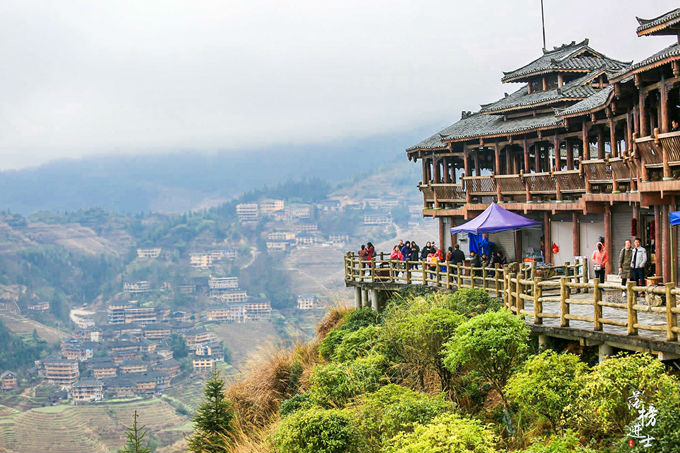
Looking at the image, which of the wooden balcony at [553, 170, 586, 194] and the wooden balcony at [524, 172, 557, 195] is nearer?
the wooden balcony at [553, 170, 586, 194]

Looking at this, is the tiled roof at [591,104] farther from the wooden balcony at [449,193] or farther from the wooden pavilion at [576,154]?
the wooden balcony at [449,193]

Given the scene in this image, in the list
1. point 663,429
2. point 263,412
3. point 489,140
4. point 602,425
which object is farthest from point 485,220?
point 663,429

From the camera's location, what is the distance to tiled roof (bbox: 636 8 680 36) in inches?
678

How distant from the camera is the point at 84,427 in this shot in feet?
399

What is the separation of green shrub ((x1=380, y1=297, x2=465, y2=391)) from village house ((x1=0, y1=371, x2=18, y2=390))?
150m

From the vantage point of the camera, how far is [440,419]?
37.7 feet

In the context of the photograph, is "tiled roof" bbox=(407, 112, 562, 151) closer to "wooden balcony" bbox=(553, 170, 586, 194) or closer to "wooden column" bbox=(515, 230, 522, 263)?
"wooden balcony" bbox=(553, 170, 586, 194)

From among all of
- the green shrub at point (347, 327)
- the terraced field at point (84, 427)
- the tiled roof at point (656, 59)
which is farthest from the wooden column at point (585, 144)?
the terraced field at point (84, 427)

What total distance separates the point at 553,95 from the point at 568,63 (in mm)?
3781

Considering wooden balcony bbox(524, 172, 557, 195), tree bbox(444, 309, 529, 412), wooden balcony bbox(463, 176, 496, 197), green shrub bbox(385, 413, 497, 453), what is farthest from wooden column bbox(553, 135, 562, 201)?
green shrub bbox(385, 413, 497, 453)

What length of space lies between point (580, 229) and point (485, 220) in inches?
135

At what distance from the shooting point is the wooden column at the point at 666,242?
58.6 ft

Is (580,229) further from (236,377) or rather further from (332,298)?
(236,377)

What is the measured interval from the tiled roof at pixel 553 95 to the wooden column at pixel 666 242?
10768 mm
